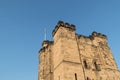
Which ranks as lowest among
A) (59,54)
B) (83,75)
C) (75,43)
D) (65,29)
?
(83,75)

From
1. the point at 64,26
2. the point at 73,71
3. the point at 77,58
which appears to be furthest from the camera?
the point at 64,26

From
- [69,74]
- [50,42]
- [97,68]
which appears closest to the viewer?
[69,74]

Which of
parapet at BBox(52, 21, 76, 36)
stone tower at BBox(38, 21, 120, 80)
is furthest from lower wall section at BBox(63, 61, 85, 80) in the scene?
parapet at BBox(52, 21, 76, 36)

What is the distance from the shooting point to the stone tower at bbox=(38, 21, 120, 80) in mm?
14156

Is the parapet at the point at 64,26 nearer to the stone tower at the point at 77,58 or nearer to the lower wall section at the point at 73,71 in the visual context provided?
the stone tower at the point at 77,58

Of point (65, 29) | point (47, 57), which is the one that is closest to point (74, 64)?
point (65, 29)

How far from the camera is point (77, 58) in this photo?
15.0m

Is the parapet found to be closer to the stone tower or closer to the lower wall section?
the stone tower

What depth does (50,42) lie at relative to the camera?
69.9ft

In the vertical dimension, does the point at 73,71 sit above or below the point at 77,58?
below

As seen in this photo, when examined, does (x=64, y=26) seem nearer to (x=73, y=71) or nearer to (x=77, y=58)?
(x=77, y=58)

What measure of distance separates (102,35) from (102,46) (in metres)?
1.81

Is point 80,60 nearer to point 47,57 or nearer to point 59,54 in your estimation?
point 59,54

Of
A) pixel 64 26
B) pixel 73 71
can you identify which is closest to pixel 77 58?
pixel 73 71
